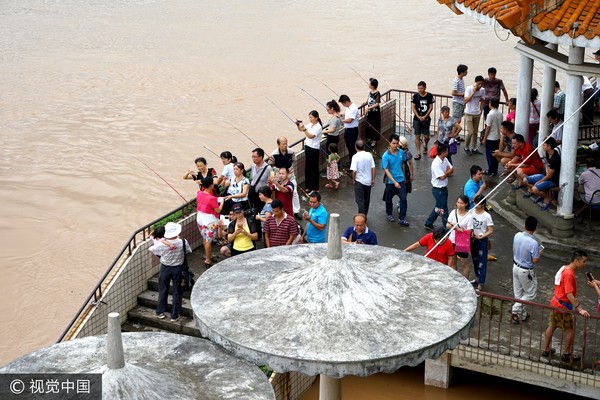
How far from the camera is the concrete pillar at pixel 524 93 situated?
49.3ft

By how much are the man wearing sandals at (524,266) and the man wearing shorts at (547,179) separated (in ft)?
7.77

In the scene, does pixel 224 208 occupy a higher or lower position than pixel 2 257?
higher

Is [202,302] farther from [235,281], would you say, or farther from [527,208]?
[527,208]

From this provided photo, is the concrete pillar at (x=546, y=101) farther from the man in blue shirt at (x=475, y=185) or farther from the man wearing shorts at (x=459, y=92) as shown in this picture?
the man wearing shorts at (x=459, y=92)

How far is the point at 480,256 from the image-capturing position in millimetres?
12477

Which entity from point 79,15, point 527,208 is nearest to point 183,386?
point 527,208

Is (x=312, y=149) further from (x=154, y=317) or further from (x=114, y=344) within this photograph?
(x=114, y=344)

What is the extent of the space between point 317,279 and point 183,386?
1.44m

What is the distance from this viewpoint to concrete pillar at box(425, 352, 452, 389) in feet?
39.6

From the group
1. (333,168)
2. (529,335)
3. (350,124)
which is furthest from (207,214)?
(529,335)

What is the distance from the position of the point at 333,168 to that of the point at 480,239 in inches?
172

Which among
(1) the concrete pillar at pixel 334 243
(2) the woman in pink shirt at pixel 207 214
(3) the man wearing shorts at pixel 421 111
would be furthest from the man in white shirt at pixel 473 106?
(1) the concrete pillar at pixel 334 243

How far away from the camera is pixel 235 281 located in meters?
8.43

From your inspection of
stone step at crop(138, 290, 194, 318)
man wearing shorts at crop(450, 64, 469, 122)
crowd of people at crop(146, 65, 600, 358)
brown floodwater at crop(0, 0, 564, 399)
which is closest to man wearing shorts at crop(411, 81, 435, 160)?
crowd of people at crop(146, 65, 600, 358)
